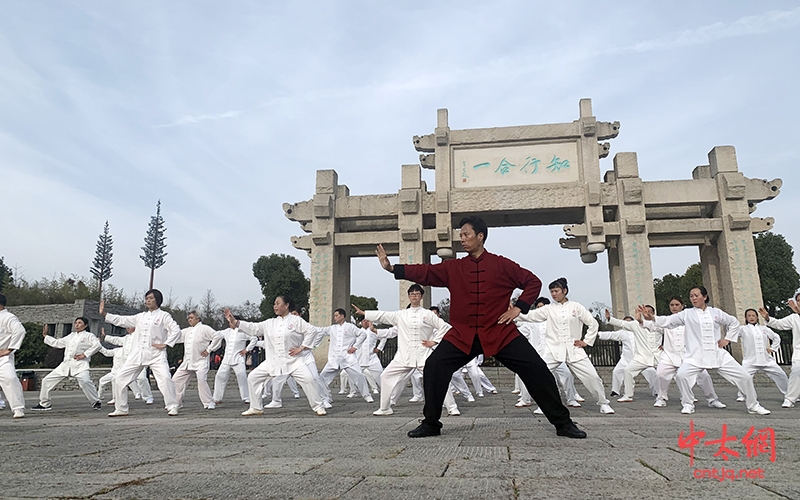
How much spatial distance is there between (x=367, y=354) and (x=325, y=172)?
315 inches

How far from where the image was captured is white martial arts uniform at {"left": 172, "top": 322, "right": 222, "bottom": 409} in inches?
337

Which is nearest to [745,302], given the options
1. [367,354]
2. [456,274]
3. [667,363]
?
[667,363]

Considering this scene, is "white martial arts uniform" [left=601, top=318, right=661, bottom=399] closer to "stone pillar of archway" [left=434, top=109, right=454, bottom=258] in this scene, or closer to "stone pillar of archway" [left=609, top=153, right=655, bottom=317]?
"stone pillar of archway" [left=609, top=153, right=655, bottom=317]

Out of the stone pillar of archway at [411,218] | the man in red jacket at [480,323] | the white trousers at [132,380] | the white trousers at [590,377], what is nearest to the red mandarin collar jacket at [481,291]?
the man in red jacket at [480,323]

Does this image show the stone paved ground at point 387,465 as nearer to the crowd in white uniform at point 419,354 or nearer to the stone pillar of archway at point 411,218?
the crowd in white uniform at point 419,354

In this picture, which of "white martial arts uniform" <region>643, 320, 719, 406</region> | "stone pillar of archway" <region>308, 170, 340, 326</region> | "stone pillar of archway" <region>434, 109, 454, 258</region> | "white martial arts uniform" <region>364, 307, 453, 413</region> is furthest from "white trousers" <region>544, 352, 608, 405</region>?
"stone pillar of archway" <region>308, 170, 340, 326</region>

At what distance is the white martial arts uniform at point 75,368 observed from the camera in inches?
340

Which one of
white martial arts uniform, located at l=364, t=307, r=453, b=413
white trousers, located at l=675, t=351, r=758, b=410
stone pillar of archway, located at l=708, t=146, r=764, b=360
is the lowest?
white trousers, located at l=675, t=351, r=758, b=410

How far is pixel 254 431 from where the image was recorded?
4.52 meters

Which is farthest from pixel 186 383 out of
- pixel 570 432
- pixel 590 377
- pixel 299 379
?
pixel 570 432

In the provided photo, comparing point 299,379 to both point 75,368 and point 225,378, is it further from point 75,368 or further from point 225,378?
point 75,368

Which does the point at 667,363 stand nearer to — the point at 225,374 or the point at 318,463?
the point at 318,463

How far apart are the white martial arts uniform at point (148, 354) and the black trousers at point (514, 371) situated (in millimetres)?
4555

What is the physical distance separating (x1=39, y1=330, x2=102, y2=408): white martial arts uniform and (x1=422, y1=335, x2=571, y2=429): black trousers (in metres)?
7.13
